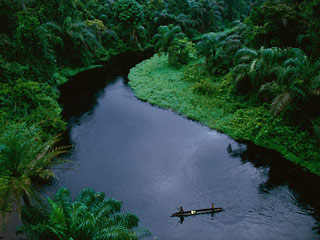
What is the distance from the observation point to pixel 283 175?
916 centimetres

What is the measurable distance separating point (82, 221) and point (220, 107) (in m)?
Result: 9.79

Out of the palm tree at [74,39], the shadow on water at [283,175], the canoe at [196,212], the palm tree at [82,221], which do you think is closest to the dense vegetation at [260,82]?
the shadow on water at [283,175]

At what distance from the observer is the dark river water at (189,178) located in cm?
739

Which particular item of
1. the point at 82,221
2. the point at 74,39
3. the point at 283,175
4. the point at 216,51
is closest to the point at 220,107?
the point at 216,51

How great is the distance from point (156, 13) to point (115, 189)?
24.1m

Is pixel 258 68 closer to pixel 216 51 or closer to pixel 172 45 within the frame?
pixel 216 51

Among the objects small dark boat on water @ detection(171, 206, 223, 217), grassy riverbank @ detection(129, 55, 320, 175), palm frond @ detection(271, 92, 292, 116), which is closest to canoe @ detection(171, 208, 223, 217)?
small dark boat on water @ detection(171, 206, 223, 217)

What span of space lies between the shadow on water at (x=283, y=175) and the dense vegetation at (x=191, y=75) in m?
0.38

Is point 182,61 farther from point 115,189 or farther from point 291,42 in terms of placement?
point 115,189

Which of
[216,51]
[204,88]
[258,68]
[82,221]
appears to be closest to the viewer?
[82,221]

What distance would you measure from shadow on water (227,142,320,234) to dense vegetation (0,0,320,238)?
1.23ft

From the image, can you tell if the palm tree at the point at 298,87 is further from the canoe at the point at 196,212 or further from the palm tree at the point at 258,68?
the canoe at the point at 196,212

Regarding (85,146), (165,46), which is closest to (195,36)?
(165,46)

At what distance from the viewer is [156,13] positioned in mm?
28062
